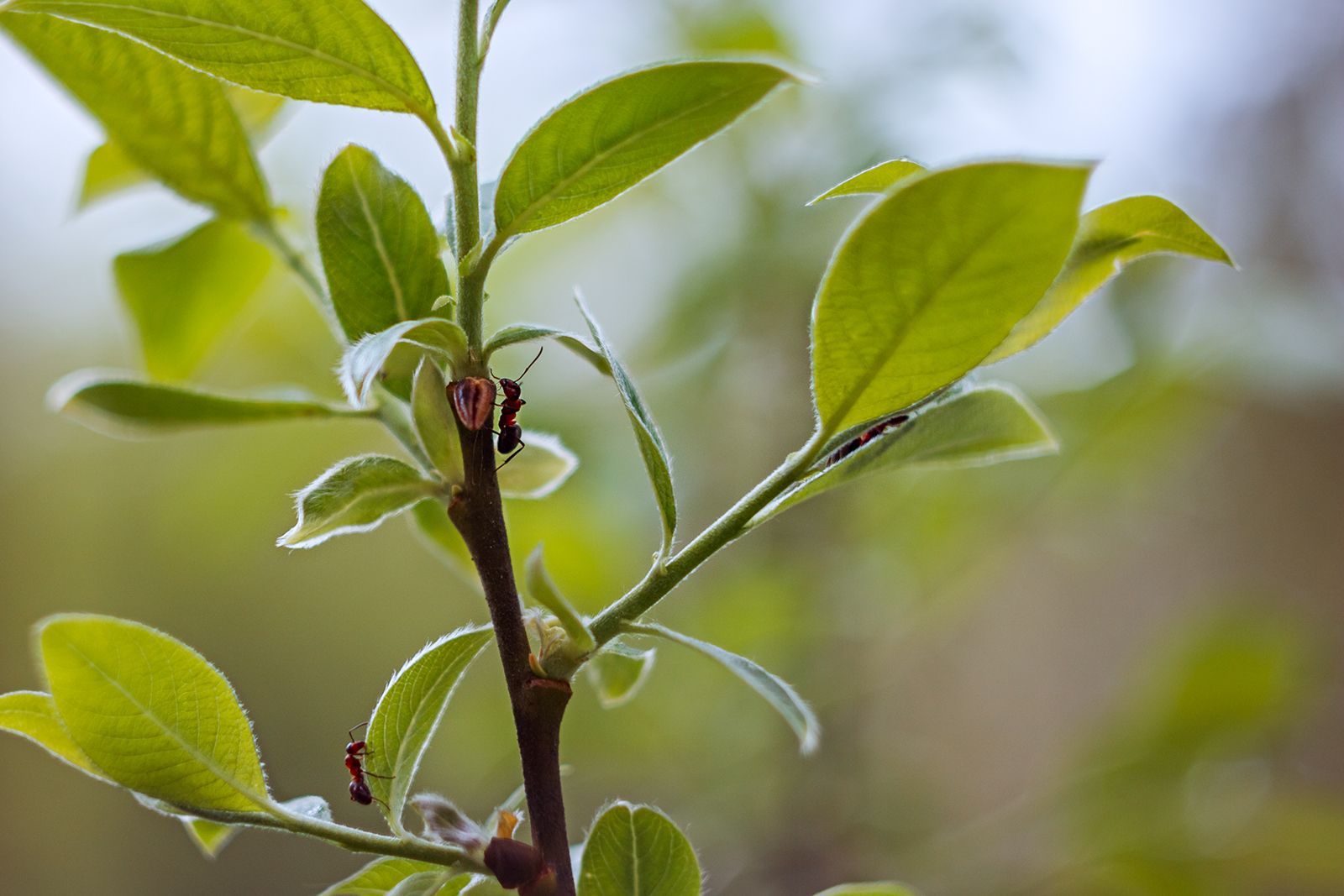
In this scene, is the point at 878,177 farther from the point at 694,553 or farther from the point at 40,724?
the point at 40,724

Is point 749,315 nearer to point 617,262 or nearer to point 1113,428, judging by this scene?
point 617,262

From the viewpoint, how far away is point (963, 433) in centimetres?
29

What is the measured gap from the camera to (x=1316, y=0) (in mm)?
1385

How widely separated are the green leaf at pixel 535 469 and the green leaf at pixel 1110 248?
0.48 ft

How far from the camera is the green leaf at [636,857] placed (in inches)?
10.6

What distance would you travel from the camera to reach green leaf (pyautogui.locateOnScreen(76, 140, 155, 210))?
0.41 meters

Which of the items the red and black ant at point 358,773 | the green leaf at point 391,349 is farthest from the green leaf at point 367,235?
the red and black ant at point 358,773

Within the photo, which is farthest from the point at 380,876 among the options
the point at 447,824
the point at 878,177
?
the point at 878,177

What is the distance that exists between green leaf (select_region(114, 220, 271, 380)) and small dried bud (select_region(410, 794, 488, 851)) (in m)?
0.29

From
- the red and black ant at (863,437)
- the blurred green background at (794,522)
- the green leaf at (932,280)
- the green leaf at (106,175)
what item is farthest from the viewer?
the blurred green background at (794,522)

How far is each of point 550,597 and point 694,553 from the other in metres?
0.05

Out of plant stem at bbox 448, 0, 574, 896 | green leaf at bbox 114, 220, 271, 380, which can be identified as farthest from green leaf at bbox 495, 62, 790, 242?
green leaf at bbox 114, 220, 271, 380

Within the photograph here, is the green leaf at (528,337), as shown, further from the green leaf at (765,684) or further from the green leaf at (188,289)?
the green leaf at (188,289)

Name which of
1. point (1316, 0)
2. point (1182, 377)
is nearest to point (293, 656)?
point (1182, 377)
